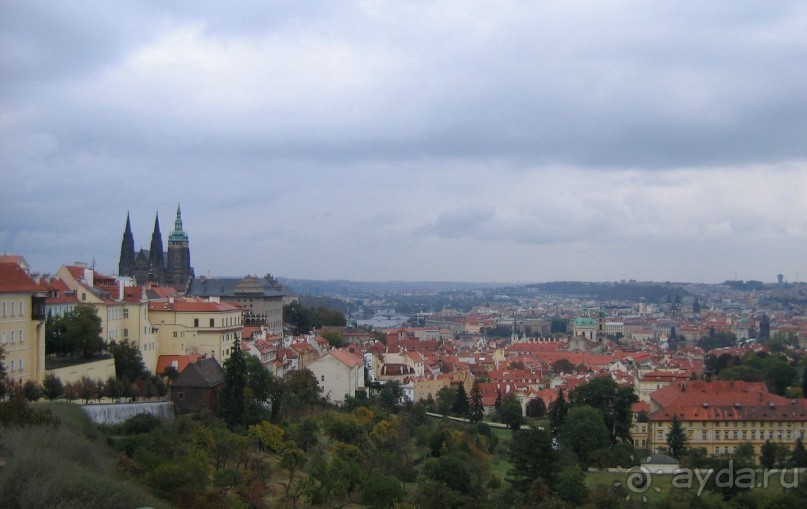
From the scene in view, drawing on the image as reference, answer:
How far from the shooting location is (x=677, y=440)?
51.3 m

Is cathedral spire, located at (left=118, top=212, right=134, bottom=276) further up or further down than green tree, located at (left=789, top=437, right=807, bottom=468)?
further up

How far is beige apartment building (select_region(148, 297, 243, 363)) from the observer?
4422 cm

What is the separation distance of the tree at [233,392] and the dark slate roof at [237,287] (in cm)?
5027

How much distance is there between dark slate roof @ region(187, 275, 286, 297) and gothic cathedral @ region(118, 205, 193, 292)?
11.9ft

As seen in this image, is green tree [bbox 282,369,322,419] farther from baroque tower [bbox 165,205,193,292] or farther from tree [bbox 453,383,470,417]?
baroque tower [bbox 165,205,193,292]

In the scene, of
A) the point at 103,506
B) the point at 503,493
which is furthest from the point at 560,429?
the point at 103,506

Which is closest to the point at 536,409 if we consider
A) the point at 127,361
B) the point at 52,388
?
the point at 127,361

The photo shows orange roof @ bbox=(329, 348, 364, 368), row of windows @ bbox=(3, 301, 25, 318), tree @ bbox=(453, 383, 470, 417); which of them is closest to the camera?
row of windows @ bbox=(3, 301, 25, 318)

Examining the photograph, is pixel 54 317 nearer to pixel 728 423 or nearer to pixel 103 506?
pixel 103 506

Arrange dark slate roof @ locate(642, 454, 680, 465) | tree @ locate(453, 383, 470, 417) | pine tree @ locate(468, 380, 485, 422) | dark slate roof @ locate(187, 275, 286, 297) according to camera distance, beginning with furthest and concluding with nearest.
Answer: dark slate roof @ locate(187, 275, 286, 297) → tree @ locate(453, 383, 470, 417) → pine tree @ locate(468, 380, 485, 422) → dark slate roof @ locate(642, 454, 680, 465)

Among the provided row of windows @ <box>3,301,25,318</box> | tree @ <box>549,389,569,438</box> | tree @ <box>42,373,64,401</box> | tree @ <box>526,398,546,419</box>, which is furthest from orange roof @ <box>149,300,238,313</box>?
tree @ <box>526,398,546,419</box>

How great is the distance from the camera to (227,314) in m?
47.0

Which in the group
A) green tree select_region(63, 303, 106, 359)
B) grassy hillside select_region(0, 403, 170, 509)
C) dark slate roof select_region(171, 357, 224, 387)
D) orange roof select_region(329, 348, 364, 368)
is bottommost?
orange roof select_region(329, 348, 364, 368)

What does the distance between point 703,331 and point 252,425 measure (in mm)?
166647
